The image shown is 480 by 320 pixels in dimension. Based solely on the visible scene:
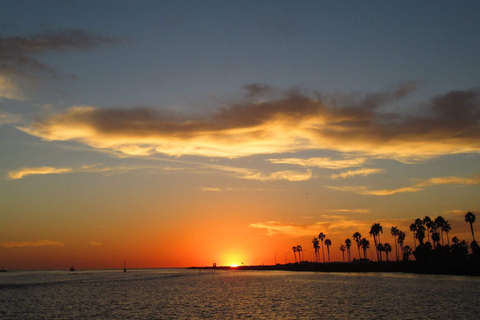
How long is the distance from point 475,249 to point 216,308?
143286mm

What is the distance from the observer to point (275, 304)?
72938 millimetres

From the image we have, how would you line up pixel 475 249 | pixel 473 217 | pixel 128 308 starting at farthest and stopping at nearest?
pixel 473 217 < pixel 475 249 < pixel 128 308

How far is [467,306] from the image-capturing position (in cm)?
6188

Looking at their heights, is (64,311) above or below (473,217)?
below

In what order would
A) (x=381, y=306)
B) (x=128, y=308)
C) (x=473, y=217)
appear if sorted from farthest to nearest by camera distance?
(x=473, y=217), (x=128, y=308), (x=381, y=306)

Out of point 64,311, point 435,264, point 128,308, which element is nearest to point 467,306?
point 128,308

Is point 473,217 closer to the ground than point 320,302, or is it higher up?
higher up

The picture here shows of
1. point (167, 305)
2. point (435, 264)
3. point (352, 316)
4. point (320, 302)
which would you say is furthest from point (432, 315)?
point (435, 264)

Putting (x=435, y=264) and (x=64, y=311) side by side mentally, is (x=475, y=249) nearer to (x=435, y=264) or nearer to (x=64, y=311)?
(x=435, y=264)

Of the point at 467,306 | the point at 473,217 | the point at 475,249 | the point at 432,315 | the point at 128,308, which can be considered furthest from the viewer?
the point at 473,217

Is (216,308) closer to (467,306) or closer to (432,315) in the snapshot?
(432,315)

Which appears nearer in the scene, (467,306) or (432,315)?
(432,315)

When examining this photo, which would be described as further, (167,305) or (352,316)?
(167,305)

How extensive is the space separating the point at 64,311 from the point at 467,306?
218ft
